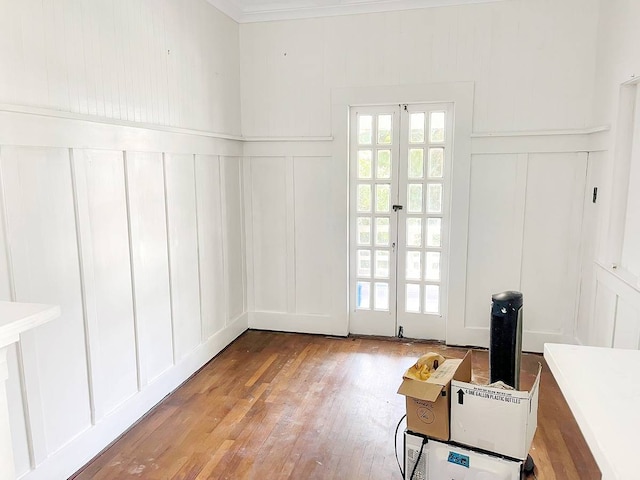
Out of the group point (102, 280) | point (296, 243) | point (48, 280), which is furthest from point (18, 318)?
point (296, 243)

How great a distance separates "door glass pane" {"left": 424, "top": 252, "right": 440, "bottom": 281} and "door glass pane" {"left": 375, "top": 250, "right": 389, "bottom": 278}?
0.35m

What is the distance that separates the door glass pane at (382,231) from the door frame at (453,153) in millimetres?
271

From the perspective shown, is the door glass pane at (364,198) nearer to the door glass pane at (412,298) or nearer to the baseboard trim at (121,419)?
the door glass pane at (412,298)

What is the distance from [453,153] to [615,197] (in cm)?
122

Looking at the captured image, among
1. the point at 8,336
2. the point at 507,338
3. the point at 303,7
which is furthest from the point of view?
the point at 303,7

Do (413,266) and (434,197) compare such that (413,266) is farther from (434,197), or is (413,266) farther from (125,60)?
(125,60)

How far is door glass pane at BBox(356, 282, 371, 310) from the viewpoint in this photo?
4.34m

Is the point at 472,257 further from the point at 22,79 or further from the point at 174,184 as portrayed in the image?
the point at 22,79

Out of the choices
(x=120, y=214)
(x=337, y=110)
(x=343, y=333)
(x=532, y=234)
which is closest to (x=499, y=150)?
(x=532, y=234)

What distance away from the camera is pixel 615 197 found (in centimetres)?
315

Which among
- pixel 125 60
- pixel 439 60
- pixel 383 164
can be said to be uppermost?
pixel 439 60

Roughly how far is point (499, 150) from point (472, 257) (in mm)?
909

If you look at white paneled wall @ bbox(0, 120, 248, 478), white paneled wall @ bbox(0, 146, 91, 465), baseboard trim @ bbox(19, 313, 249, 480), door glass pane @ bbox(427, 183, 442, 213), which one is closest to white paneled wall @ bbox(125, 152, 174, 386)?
white paneled wall @ bbox(0, 120, 248, 478)

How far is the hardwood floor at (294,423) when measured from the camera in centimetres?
248
